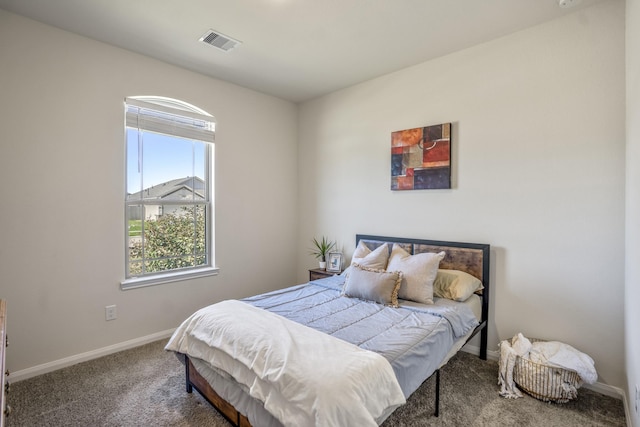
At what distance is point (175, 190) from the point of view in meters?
3.37

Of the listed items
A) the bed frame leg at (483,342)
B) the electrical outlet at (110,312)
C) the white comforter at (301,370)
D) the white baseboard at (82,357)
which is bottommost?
the white baseboard at (82,357)

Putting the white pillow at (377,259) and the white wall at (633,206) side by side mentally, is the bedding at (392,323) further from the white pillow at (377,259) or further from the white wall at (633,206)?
the white wall at (633,206)

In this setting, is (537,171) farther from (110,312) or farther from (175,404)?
(110,312)

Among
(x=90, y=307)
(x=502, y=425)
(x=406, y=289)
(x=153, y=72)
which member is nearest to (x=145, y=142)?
(x=153, y=72)

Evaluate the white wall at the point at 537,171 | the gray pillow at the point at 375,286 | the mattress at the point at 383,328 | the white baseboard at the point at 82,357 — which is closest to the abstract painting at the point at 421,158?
the white wall at the point at 537,171

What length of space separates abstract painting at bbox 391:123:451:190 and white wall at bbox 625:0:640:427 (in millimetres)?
1243

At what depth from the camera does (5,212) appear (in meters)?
2.36

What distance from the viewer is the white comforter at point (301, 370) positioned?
133 cm

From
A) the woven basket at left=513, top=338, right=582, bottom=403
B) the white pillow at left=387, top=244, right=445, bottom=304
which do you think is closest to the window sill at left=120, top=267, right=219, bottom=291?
the white pillow at left=387, top=244, right=445, bottom=304

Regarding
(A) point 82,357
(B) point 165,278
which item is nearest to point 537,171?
(B) point 165,278

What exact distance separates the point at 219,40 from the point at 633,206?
319 cm

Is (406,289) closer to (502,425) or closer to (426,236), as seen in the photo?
(426,236)

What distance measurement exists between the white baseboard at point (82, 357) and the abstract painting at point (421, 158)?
2.88 meters

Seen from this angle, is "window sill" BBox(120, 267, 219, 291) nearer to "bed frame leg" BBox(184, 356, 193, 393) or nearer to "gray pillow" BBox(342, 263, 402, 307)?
"bed frame leg" BBox(184, 356, 193, 393)
